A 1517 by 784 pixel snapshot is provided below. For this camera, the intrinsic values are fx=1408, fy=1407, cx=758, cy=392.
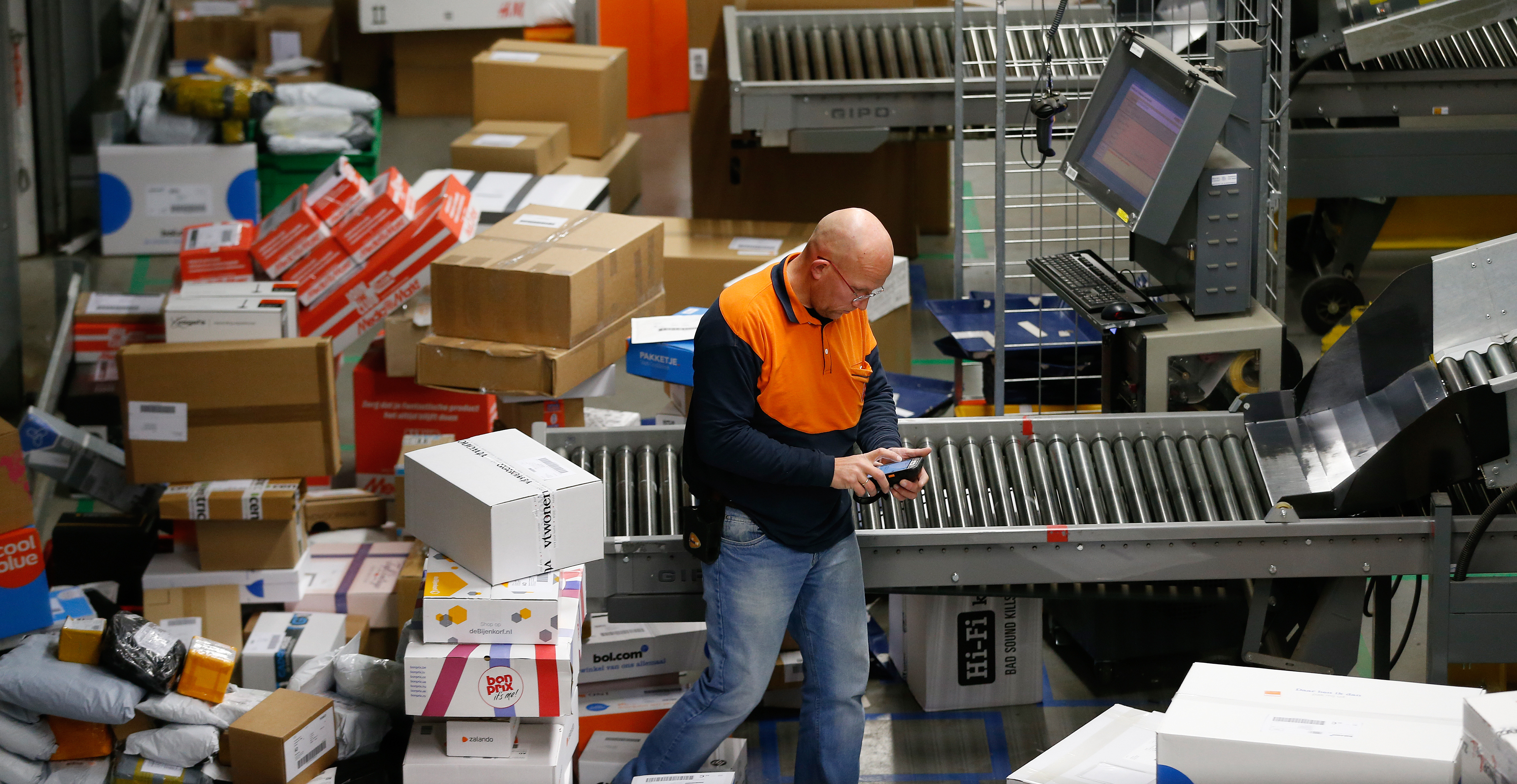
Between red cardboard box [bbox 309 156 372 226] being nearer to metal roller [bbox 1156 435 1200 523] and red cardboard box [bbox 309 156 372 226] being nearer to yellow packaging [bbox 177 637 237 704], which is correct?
yellow packaging [bbox 177 637 237 704]

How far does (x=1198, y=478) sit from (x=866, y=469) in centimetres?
120

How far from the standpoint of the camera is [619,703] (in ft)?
12.9

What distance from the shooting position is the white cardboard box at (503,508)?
10.1 ft

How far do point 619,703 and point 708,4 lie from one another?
4.76 metres

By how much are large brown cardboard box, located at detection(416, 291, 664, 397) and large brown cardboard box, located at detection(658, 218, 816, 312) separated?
5.56 feet

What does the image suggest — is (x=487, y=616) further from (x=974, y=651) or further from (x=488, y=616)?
(x=974, y=651)

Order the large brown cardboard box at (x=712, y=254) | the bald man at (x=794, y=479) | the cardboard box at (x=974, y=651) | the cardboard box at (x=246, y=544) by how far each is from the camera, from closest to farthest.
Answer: the bald man at (x=794, y=479) < the cardboard box at (x=974, y=651) < the cardboard box at (x=246, y=544) < the large brown cardboard box at (x=712, y=254)

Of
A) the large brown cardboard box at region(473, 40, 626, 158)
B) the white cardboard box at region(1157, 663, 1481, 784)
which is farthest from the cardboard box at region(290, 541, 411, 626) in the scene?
the large brown cardboard box at region(473, 40, 626, 158)

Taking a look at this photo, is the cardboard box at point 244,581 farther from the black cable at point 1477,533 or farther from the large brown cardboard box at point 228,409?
the black cable at point 1477,533

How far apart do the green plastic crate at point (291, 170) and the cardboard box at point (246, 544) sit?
4164 mm

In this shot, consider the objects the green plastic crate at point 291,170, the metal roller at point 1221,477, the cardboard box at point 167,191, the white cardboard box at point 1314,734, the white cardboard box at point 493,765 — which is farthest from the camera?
the green plastic crate at point 291,170

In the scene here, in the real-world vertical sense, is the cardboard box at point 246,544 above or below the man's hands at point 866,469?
below

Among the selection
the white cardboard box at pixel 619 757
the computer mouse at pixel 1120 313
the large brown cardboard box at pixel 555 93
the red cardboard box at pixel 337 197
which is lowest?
the white cardboard box at pixel 619 757

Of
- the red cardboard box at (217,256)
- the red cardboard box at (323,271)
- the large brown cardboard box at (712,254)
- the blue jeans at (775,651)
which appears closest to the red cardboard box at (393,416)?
the red cardboard box at (323,271)
